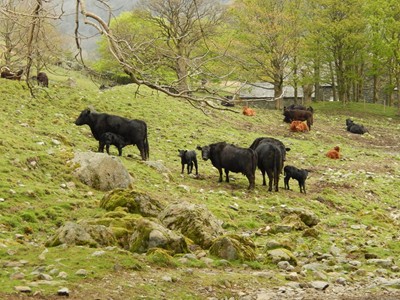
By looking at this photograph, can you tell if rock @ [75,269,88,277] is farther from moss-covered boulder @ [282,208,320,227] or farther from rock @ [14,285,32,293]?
moss-covered boulder @ [282,208,320,227]

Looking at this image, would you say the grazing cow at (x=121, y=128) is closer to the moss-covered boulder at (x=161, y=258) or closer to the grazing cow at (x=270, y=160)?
the grazing cow at (x=270, y=160)

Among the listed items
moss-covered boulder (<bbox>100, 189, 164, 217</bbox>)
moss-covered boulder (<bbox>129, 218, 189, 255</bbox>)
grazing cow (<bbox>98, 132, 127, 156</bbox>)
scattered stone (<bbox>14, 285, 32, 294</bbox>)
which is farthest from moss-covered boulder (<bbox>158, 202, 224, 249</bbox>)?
grazing cow (<bbox>98, 132, 127, 156</bbox>)

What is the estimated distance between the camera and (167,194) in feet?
54.6

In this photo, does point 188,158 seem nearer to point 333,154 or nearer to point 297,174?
point 297,174

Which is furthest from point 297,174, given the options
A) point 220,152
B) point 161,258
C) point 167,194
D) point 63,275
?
point 63,275

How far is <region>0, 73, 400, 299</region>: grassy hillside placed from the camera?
903cm

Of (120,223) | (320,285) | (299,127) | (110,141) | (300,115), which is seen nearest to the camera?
(320,285)

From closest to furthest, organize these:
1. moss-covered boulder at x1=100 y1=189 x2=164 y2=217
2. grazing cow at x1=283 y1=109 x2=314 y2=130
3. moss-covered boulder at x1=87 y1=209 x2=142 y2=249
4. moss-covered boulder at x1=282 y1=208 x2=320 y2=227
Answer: moss-covered boulder at x1=87 y1=209 x2=142 y2=249 → moss-covered boulder at x1=100 y1=189 x2=164 y2=217 → moss-covered boulder at x1=282 y1=208 x2=320 y2=227 → grazing cow at x1=283 y1=109 x2=314 y2=130

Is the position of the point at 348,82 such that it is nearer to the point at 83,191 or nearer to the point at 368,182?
the point at 368,182

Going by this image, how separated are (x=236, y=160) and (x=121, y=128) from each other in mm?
4403

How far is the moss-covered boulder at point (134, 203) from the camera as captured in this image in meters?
13.2

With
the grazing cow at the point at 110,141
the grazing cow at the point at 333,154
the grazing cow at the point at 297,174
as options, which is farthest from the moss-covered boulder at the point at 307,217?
the grazing cow at the point at 333,154

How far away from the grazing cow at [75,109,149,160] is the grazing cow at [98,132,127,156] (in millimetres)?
370

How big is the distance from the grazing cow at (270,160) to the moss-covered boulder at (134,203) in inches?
274
